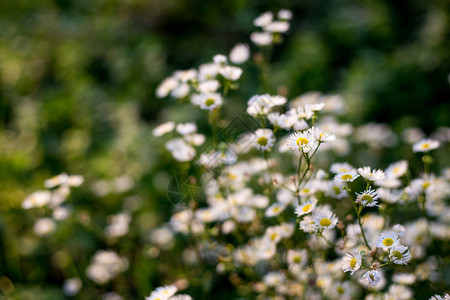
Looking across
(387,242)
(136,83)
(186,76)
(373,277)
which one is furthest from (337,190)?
(136,83)

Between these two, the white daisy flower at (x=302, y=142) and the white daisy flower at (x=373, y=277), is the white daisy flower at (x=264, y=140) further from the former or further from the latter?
the white daisy flower at (x=373, y=277)

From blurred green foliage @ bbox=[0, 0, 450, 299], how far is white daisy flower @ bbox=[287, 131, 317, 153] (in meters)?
0.86

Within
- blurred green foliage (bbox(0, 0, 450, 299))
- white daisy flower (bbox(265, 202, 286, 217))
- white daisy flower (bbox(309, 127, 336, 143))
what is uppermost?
white daisy flower (bbox(309, 127, 336, 143))

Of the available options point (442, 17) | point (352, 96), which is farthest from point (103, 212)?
point (442, 17)

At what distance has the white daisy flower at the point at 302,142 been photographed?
97cm

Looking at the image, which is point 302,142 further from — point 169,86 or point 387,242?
point 169,86

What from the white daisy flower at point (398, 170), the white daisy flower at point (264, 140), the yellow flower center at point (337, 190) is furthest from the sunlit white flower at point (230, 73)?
the white daisy flower at point (398, 170)

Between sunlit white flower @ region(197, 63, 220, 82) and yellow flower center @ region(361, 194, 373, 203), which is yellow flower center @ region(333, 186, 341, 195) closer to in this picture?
yellow flower center @ region(361, 194, 373, 203)

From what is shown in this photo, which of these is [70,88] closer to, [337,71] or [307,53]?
[307,53]

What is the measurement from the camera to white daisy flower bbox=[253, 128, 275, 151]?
1129 mm

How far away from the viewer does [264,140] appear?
44.7 inches

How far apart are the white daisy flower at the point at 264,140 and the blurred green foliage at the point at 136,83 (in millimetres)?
752

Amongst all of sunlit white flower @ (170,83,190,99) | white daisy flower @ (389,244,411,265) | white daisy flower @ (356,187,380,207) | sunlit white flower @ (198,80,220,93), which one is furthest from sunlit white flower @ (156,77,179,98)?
white daisy flower @ (389,244,411,265)

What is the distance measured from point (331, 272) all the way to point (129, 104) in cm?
194
